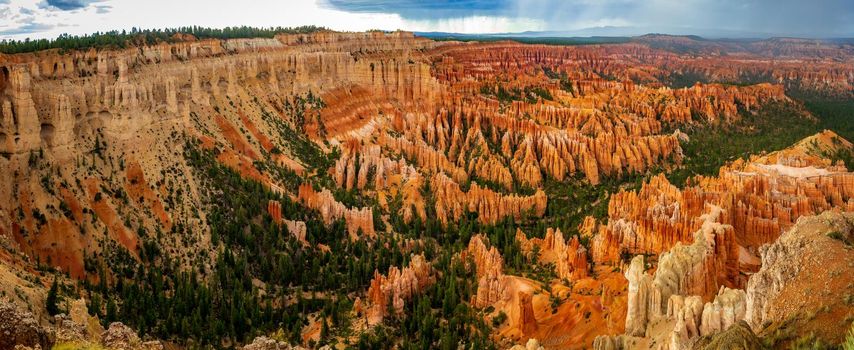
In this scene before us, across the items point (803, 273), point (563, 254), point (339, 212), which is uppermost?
point (803, 273)

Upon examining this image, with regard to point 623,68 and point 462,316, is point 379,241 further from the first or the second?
point 623,68

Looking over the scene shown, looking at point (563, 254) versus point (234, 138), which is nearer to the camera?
point (563, 254)

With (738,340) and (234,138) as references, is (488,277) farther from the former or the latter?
(234,138)

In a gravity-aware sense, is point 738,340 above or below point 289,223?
above

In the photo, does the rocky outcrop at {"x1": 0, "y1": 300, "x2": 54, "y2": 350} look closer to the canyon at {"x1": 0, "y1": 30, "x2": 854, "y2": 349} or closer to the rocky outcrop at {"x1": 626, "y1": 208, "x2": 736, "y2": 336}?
the canyon at {"x1": 0, "y1": 30, "x2": 854, "y2": 349}

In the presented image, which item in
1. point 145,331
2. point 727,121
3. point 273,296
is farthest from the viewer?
point 727,121

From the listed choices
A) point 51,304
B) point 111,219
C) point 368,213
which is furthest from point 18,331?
point 368,213

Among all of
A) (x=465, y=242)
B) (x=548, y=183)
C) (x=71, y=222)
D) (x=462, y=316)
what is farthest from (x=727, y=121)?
(x=71, y=222)

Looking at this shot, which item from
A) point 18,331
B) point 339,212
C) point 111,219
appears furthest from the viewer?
point 339,212
